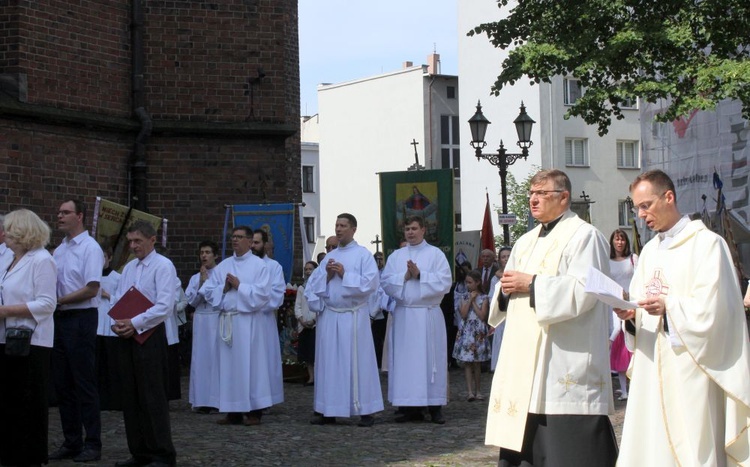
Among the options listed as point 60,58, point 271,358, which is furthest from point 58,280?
point 60,58

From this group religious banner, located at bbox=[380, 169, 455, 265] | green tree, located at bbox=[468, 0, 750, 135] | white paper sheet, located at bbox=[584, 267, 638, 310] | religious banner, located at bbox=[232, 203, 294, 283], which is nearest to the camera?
white paper sheet, located at bbox=[584, 267, 638, 310]

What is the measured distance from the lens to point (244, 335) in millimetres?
12875

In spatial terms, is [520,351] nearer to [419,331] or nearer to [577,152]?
[419,331]

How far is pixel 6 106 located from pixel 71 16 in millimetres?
1881

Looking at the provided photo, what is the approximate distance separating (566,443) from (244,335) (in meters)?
6.62

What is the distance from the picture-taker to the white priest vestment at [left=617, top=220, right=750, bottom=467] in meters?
6.27

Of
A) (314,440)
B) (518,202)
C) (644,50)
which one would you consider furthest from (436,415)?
(518,202)

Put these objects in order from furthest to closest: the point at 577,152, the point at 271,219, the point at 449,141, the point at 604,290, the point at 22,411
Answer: the point at 449,141 < the point at 577,152 < the point at 271,219 < the point at 22,411 < the point at 604,290

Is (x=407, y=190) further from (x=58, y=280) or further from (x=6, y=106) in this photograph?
(x=58, y=280)

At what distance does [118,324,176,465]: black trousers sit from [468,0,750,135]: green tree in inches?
442

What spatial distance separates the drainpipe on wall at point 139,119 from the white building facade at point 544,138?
3222cm

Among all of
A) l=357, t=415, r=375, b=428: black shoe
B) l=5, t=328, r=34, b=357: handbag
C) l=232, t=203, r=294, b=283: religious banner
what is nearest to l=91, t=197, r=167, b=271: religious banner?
l=232, t=203, r=294, b=283: religious banner

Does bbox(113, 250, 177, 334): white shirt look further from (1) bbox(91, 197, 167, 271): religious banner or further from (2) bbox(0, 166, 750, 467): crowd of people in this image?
(1) bbox(91, 197, 167, 271): religious banner

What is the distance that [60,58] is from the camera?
15742 millimetres
